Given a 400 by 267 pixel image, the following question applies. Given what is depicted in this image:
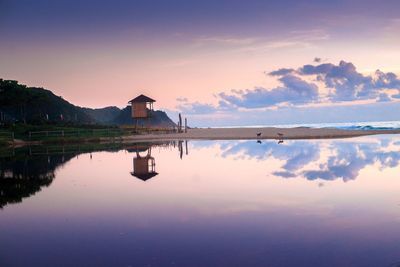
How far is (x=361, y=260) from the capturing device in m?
7.21

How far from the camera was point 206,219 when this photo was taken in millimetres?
10766

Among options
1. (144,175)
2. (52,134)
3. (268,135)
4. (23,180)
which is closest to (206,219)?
(144,175)

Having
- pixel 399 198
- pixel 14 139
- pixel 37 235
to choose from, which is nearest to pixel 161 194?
pixel 37 235

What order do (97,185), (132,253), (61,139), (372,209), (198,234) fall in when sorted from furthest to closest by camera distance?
(61,139) → (97,185) → (372,209) → (198,234) → (132,253)

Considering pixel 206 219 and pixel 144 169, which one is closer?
pixel 206 219

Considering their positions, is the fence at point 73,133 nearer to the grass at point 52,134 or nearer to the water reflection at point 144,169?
the grass at point 52,134

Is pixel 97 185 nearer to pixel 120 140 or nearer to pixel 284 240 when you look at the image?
pixel 284 240

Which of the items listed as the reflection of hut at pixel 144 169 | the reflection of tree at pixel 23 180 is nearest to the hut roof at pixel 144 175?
the reflection of hut at pixel 144 169

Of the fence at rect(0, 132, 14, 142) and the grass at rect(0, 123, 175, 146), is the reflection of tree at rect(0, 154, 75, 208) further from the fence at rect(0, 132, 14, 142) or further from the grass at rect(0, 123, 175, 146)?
the fence at rect(0, 132, 14, 142)

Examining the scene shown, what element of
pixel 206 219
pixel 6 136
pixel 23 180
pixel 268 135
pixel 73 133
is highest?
pixel 73 133

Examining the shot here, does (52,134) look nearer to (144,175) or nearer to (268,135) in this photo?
(268,135)

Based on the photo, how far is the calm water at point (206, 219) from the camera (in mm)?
7766

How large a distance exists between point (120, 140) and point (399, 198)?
157 ft

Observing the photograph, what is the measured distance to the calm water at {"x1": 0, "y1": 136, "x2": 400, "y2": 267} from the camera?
7.77 meters
